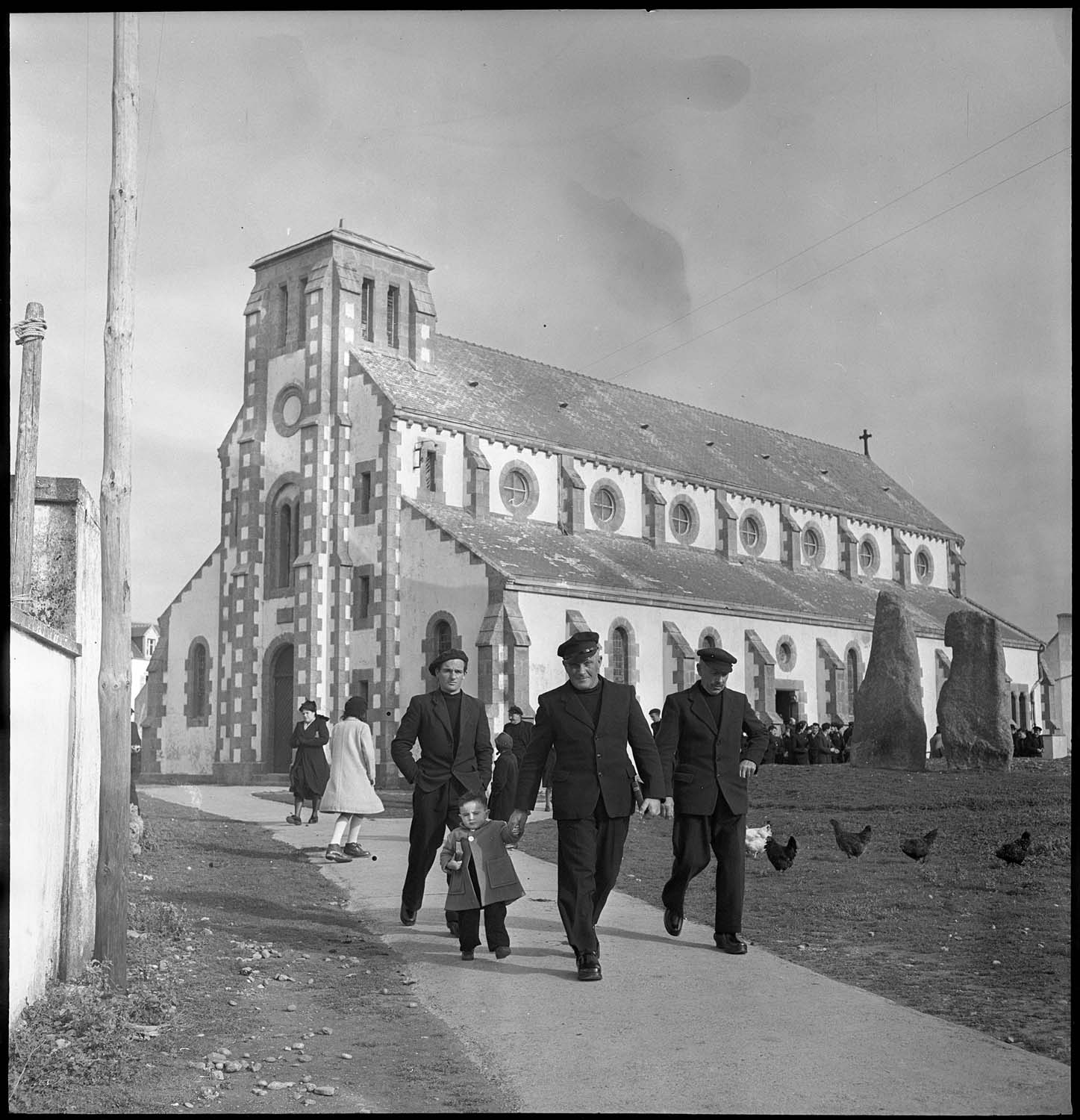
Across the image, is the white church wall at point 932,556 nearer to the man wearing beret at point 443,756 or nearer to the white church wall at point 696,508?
the white church wall at point 696,508

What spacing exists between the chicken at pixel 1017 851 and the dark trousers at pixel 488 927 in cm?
665

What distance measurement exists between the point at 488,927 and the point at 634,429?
3767 cm

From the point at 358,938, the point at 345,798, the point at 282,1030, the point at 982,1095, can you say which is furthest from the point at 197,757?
the point at 982,1095

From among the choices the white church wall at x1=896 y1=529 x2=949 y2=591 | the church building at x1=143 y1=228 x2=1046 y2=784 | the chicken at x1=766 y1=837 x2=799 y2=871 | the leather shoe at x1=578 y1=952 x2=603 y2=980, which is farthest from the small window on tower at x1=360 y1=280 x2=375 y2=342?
the leather shoe at x1=578 y1=952 x2=603 y2=980

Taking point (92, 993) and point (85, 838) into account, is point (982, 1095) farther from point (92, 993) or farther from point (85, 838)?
point (85, 838)

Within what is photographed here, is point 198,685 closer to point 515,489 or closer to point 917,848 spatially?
point 515,489

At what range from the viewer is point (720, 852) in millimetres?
9773

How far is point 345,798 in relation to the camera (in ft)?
48.8

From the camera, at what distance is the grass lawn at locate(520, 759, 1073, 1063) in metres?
8.30

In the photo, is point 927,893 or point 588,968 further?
point 927,893

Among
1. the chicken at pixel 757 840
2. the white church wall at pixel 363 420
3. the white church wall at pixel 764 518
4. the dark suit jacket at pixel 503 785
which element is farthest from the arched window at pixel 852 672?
the chicken at pixel 757 840

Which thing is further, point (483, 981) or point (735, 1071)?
point (483, 981)

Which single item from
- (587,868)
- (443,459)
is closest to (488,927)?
(587,868)

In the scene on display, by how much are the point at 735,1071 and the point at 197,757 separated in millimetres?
35465
